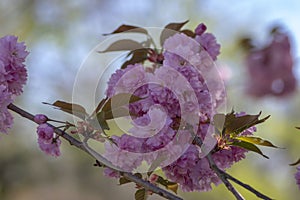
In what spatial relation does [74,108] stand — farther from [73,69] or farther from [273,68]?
[73,69]

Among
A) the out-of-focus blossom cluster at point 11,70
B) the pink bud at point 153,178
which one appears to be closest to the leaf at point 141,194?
the pink bud at point 153,178

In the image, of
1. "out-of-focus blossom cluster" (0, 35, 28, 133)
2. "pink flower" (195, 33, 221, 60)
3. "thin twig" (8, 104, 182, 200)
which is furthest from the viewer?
"pink flower" (195, 33, 221, 60)

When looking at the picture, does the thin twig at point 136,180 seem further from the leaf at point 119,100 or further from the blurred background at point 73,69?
the blurred background at point 73,69

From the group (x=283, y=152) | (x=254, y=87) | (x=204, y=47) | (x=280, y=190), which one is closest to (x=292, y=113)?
(x=283, y=152)

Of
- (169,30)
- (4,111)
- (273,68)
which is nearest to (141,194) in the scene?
(4,111)

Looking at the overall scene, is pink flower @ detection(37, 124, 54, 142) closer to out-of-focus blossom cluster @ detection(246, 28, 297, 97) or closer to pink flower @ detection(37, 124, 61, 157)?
pink flower @ detection(37, 124, 61, 157)

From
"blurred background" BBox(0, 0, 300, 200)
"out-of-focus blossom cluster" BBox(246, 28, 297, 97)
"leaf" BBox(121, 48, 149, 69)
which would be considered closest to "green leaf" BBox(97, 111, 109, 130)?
"leaf" BBox(121, 48, 149, 69)

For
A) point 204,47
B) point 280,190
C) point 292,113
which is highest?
point 292,113

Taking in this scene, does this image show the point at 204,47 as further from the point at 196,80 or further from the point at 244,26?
the point at 244,26
